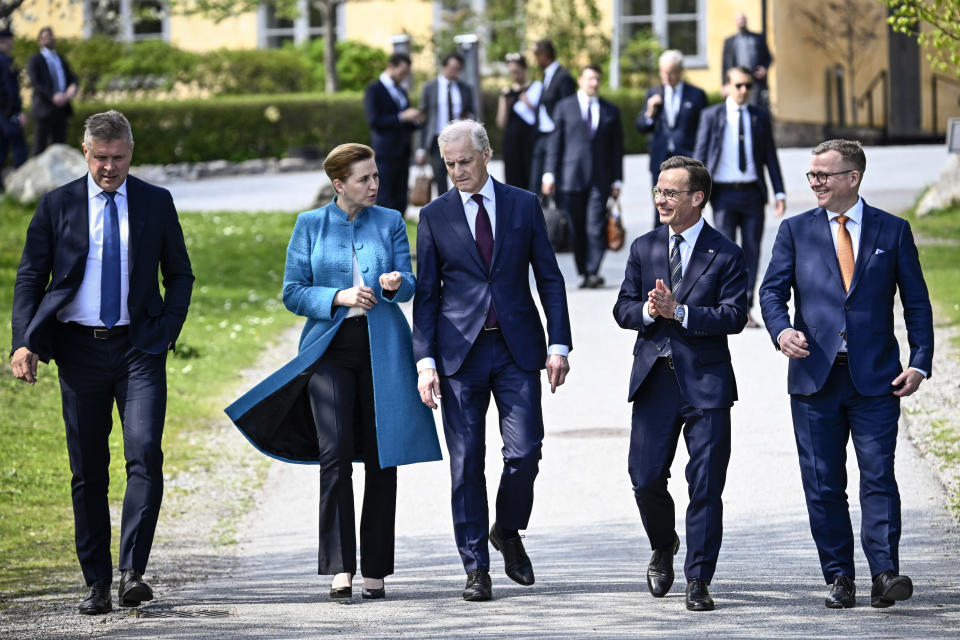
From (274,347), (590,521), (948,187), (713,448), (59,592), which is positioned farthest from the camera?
(948,187)

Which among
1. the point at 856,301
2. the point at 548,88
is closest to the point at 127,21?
the point at 548,88

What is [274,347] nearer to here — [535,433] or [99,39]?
[535,433]

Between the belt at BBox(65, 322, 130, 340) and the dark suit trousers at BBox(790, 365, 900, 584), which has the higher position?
the belt at BBox(65, 322, 130, 340)

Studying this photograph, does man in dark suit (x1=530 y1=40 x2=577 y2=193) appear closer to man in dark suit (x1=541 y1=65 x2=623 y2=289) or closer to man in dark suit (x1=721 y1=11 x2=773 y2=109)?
man in dark suit (x1=541 y1=65 x2=623 y2=289)

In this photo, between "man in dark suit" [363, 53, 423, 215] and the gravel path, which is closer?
the gravel path

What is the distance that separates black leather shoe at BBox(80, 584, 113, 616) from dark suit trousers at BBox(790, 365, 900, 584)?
281 centimetres

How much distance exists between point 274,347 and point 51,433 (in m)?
3.52

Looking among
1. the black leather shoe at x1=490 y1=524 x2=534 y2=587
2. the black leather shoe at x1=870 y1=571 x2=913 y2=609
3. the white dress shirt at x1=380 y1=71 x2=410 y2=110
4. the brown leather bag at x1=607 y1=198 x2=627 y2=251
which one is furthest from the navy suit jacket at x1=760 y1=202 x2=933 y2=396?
the white dress shirt at x1=380 y1=71 x2=410 y2=110

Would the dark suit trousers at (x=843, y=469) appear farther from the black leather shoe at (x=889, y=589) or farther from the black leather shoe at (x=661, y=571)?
the black leather shoe at (x=661, y=571)

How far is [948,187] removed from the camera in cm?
2111

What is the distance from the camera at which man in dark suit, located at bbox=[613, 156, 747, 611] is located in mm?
7051

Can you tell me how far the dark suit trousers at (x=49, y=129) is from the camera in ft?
83.4

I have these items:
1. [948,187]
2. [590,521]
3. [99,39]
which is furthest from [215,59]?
[590,521]

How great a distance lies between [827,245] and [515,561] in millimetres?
1821
